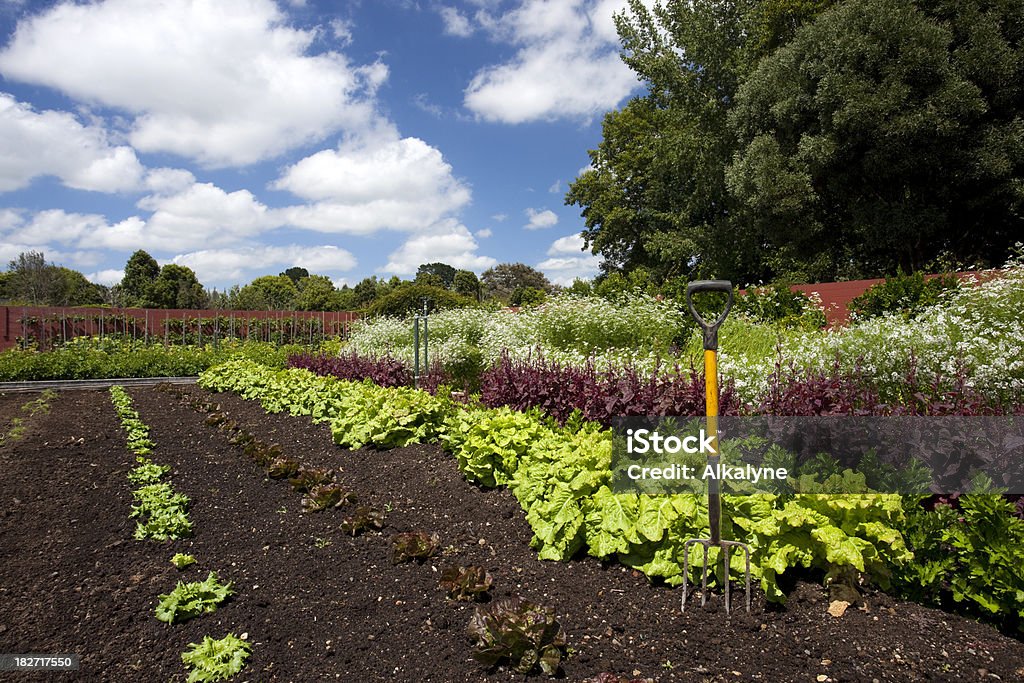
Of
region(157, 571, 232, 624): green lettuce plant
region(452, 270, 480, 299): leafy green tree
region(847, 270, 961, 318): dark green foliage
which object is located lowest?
region(157, 571, 232, 624): green lettuce plant

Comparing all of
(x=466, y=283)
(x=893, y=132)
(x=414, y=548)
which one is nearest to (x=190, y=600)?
(x=414, y=548)

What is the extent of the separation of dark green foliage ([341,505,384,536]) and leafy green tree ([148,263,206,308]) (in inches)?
1489

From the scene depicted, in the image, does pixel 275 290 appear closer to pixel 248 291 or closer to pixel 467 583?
pixel 248 291

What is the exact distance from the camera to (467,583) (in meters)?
2.51

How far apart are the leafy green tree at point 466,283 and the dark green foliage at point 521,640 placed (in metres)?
42.7

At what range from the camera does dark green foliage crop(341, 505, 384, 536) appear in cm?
327

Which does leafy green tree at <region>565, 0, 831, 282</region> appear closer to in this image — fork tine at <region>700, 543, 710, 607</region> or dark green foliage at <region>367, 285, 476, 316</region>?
dark green foliage at <region>367, 285, 476, 316</region>

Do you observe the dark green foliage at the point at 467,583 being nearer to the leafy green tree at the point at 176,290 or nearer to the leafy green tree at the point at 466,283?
the leafy green tree at the point at 176,290

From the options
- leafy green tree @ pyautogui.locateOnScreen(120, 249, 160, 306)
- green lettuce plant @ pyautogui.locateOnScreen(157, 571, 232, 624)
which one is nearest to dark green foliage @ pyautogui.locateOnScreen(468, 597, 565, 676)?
green lettuce plant @ pyautogui.locateOnScreen(157, 571, 232, 624)

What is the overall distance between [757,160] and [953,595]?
48.4ft

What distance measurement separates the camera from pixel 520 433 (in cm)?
366

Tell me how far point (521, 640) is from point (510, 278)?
48689mm

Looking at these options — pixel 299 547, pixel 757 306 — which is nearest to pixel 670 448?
pixel 299 547

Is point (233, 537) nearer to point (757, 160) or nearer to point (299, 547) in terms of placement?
point (299, 547)
